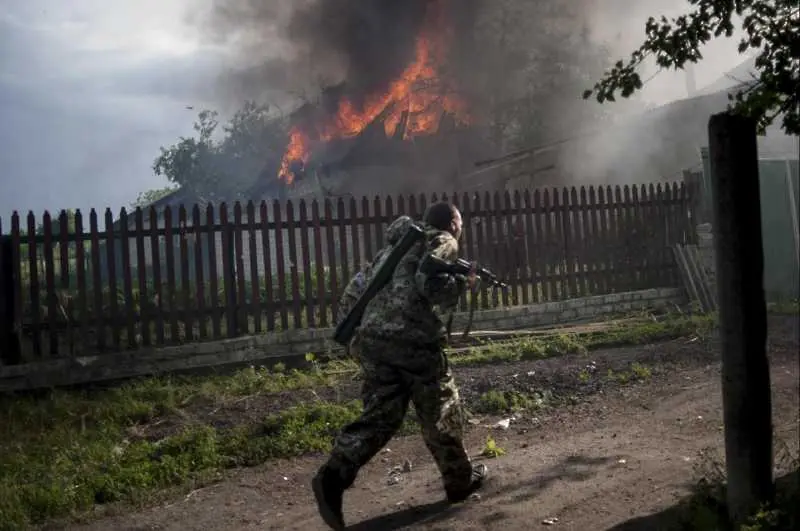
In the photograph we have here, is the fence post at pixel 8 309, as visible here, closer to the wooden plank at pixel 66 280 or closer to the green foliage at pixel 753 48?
the wooden plank at pixel 66 280

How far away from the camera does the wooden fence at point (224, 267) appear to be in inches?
301

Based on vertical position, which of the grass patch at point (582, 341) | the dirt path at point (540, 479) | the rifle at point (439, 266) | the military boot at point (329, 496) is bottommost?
the dirt path at point (540, 479)

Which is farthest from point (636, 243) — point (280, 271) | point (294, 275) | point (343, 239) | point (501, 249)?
point (280, 271)

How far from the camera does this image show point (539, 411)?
6.16 m

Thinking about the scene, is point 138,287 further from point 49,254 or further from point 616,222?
point 616,222

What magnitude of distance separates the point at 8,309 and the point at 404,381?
18.1 feet

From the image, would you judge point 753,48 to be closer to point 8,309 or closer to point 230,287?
point 230,287

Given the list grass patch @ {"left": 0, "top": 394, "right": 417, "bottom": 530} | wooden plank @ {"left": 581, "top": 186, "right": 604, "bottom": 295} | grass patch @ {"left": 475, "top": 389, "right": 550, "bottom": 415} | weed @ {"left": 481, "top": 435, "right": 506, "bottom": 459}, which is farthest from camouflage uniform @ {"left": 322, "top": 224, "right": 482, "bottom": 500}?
wooden plank @ {"left": 581, "top": 186, "right": 604, "bottom": 295}

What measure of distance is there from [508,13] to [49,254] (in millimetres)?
17135

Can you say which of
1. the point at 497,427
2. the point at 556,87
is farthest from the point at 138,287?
the point at 556,87

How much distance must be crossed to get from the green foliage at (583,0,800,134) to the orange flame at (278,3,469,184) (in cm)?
1782

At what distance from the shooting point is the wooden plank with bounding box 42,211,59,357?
757cm

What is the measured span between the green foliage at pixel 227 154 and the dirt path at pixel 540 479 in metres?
24.0

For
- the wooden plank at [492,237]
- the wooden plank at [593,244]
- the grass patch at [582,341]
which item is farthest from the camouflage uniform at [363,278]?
the wooden plank at [593,244]
